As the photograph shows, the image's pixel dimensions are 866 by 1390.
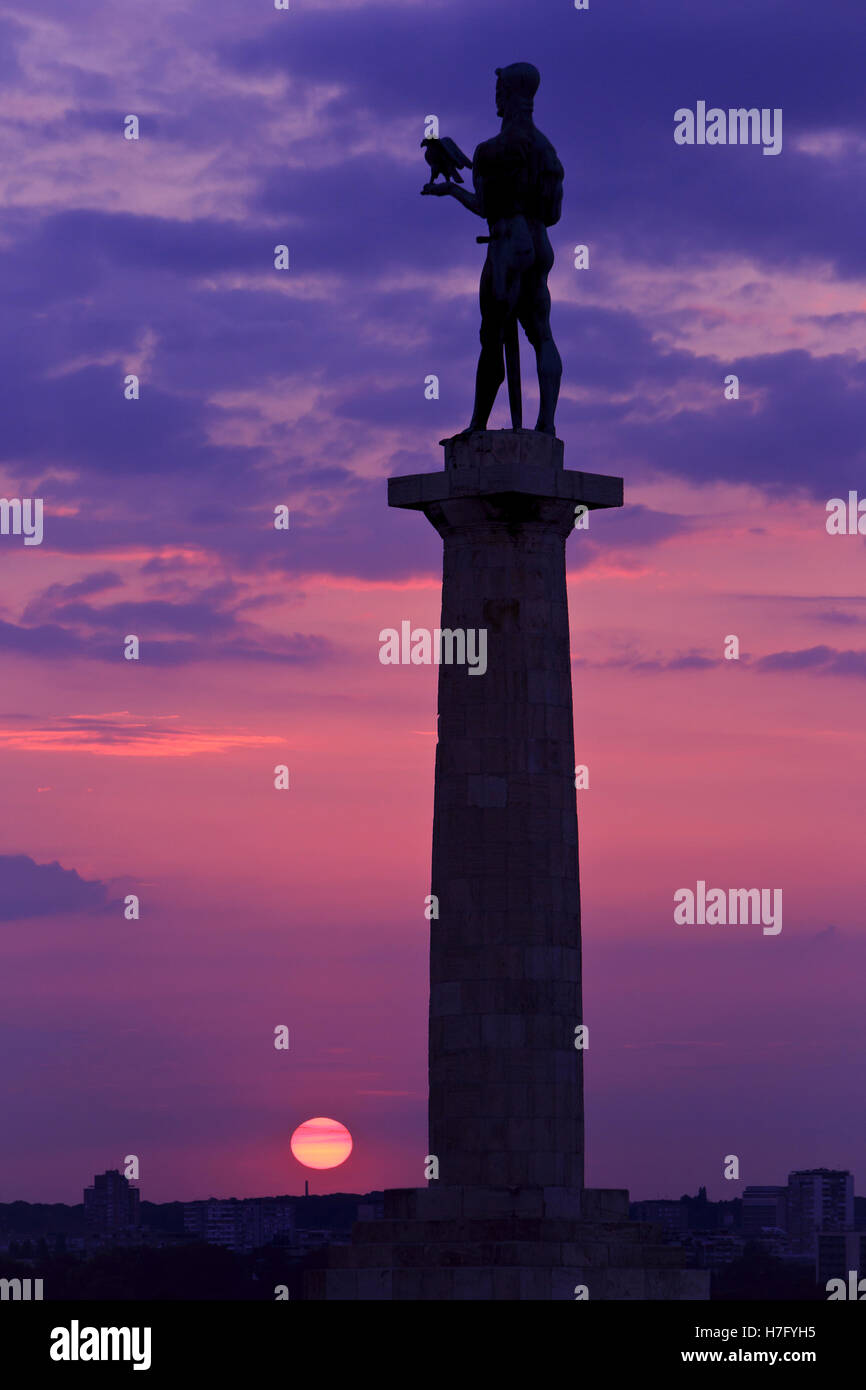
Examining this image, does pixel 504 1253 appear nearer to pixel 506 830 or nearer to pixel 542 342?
pixel 506 830

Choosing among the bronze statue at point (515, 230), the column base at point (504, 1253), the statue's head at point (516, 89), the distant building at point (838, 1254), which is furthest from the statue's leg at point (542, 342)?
the distant building at point (838, 1254)

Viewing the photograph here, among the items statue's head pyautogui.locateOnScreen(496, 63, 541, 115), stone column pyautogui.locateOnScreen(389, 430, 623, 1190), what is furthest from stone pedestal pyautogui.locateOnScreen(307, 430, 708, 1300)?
statue's head pyautogui.locateOnScreen(496, 63, 541, 115)

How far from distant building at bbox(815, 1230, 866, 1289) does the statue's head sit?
5194 inches

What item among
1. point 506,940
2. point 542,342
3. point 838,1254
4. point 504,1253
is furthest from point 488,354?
point 838,1254

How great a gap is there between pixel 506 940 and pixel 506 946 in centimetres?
12

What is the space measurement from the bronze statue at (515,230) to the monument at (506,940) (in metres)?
0.23

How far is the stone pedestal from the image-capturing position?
6081 cm

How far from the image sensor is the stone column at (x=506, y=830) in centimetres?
6225

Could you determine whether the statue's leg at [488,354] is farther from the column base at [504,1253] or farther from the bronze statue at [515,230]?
the column base at [504,1253]

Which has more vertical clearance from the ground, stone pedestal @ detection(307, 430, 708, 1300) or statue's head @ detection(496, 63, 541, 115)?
statue's head @ detection(496, 63, 541, 115)

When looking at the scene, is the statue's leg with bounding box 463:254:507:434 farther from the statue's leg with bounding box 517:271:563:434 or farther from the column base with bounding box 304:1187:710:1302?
the column base with bounding box 304:1187:710:1302
